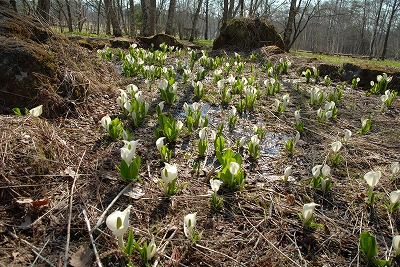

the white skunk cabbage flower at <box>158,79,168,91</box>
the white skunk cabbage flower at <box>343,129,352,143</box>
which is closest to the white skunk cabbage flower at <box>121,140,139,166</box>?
the white skunk cabbage flower at <box>158,79,168,91</box>

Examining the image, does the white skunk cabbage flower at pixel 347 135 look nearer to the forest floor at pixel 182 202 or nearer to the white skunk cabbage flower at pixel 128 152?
the forest floor at pixel 182 202

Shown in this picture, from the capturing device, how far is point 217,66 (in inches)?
281

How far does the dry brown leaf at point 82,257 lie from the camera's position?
149cm

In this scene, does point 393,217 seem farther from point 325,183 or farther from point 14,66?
point 14,66

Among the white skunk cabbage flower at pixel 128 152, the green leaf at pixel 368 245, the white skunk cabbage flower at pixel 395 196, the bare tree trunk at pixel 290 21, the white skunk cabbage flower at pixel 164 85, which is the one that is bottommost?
the green leaf at pixel 368 245

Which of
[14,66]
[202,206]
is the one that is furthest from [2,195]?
[14,66]

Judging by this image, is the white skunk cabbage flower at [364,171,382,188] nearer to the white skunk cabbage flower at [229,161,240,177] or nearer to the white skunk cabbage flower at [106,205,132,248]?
the white skunk cabbage flower at [229,161,240,177]

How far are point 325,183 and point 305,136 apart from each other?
48.4 inches

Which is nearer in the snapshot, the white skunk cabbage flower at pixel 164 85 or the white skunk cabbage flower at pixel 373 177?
the white skunk cabbage flower at pixel 373 177

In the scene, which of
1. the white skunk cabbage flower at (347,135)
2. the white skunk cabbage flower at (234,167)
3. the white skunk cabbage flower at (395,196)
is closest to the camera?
Result: the white skunk cabbage flower at (395,196)

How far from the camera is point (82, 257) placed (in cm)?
153

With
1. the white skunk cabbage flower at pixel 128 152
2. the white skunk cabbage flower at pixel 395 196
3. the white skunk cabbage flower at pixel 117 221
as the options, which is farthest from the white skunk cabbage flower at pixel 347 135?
the white skunk cabbage flower at pixel 117 221

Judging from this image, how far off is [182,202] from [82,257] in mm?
784

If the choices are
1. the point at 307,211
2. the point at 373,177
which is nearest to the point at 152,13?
the point at 373,177
